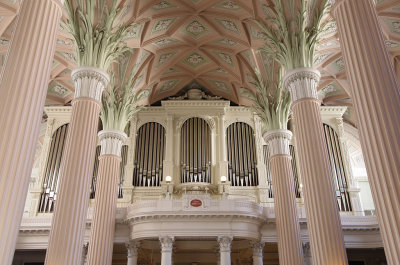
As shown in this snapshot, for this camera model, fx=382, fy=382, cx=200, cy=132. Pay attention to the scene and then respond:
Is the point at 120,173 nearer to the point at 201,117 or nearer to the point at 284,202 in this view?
the point at 201,117

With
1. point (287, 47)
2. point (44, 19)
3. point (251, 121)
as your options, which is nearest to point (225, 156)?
point (251, 121)

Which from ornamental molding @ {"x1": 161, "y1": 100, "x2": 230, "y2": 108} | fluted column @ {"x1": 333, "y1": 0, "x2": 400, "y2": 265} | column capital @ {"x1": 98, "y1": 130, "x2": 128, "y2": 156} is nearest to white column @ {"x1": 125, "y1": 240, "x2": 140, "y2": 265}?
column capital @ {"x1": 98, "y1": 130, "x2": 128, "y2": 156}

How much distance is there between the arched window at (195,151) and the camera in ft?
66.9

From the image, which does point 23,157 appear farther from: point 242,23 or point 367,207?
point 367,207

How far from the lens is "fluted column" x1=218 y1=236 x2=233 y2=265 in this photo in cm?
1551

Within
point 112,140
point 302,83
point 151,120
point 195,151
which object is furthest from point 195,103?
point 302,83

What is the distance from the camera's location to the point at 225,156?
68.7 ft

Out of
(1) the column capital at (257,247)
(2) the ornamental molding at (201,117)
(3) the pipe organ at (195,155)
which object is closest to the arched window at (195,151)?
(3) the pipe organ at (195,155)

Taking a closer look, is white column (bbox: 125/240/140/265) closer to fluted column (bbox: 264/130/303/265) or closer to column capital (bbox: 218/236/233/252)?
column capital (bbox: 218/236/233/252)

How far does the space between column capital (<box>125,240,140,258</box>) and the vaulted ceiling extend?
812 centimetres

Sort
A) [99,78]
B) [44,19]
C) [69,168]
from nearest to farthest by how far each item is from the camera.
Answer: [44,19], [69,168], [99,78]

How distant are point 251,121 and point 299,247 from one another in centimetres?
946

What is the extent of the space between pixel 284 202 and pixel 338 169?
6.44m

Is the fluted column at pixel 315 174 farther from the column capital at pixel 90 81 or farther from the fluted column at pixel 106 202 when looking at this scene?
the fluted column at pixel 106 202
